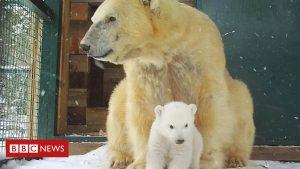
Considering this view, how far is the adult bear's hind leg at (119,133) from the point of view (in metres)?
2.14

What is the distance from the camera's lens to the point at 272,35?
3.13m

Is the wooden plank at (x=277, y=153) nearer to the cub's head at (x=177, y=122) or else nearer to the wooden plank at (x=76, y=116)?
the cub's head at (x=177, y=122)

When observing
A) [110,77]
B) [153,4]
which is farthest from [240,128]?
[110,77]

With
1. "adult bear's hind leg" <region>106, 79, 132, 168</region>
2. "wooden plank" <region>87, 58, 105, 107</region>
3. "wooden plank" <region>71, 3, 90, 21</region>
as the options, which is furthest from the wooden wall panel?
"adult bear's hind leg" <region>106, 79, 132, 168</region>

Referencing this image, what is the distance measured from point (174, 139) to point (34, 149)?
0.95 metres

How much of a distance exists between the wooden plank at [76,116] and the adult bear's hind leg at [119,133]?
1832 mm

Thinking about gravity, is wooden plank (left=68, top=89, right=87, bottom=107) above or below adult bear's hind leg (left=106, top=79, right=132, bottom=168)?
above

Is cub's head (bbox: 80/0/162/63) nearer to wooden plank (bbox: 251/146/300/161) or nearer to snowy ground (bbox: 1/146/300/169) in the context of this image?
snowy ground (bbox: 1/146/300/169)

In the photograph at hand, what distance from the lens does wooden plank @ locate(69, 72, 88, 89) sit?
383 centimetres

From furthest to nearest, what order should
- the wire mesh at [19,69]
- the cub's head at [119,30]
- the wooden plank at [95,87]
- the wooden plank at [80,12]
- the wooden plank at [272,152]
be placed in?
the wooden plank at [95,87] → the wooden plank at [80,12] → the wooden plank at [272,152] → the wire mesh at [19,69] → the cub's head at [119,30]

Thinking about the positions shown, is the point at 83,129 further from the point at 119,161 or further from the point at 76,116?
the point at 119,161

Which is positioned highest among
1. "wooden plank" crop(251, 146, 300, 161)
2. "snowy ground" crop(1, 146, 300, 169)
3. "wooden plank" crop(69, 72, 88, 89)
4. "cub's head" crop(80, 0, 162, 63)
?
"cub's head" crop(80, 0, 162, 63)

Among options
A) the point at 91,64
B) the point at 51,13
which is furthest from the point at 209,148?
the point at 91,64

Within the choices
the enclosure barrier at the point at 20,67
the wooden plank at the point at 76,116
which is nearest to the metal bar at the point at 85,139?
the enclosure barrier at the point at 20,67
